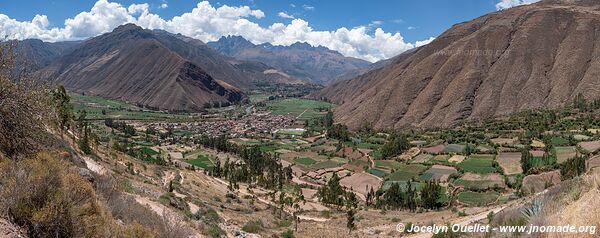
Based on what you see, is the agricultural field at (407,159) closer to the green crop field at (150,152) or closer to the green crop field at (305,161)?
the green crop field at (305,161)

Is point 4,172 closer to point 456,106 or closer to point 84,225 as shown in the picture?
point 84,225

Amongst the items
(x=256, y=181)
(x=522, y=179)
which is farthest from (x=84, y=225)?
(x=256, y=181)

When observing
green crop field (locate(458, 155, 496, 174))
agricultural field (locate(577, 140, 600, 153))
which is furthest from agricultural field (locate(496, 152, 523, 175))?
agricultural field (locate(577, 140, 600, 153))

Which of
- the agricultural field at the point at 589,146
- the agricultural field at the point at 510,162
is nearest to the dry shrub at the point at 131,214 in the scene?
the agricultural field at the point at 510,162

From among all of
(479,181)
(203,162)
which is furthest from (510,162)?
(203,162)

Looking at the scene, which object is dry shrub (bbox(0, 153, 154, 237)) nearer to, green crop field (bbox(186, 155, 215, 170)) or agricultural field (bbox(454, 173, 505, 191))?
agricultural field (bbox(454, 173, 505, 191))

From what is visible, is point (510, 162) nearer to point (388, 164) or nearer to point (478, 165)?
point (478, 165)
